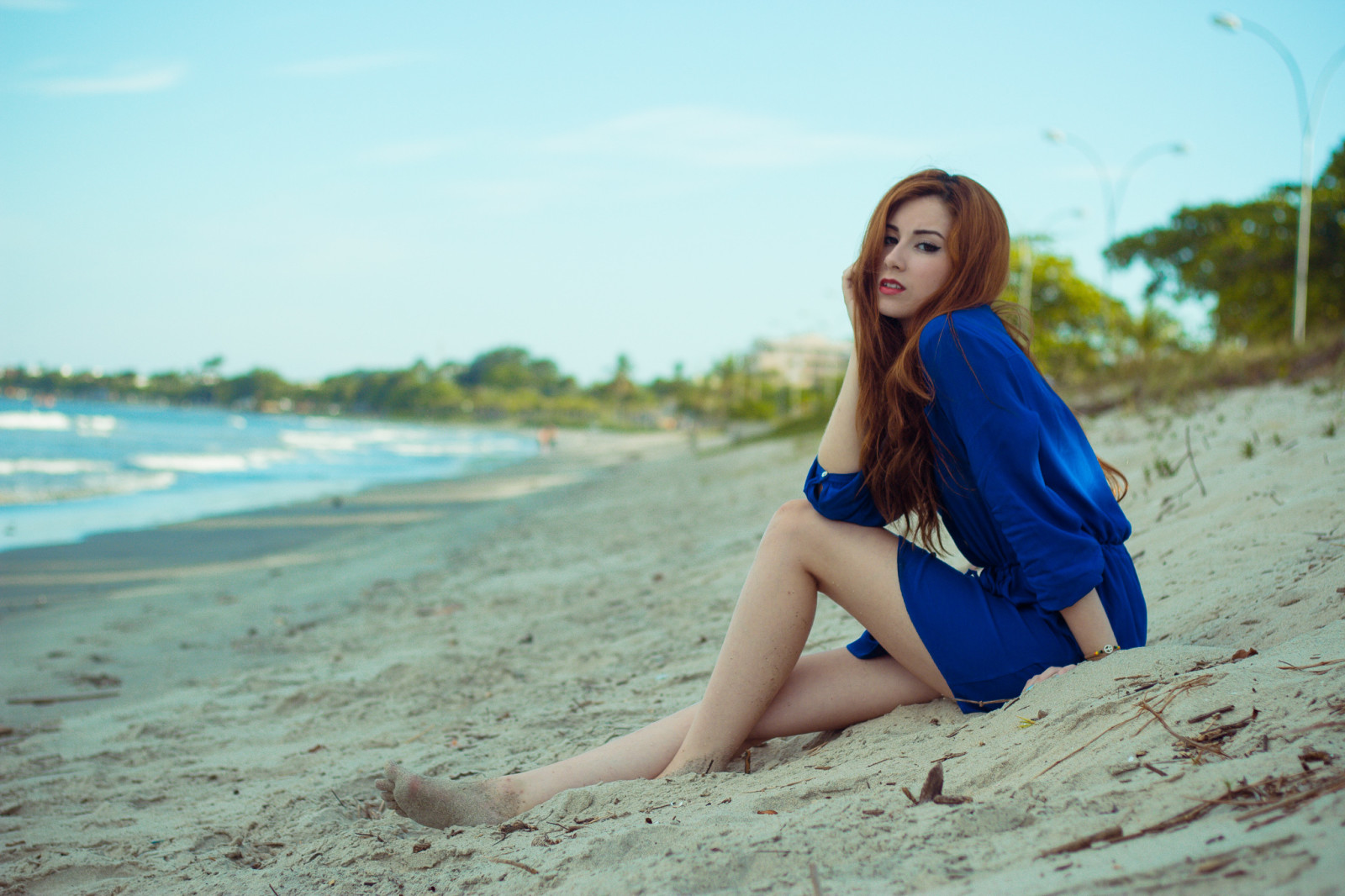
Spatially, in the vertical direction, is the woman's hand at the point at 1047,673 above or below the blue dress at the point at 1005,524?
below

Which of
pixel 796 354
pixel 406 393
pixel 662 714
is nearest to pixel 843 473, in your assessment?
pixel 662 714

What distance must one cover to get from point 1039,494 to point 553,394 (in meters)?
125

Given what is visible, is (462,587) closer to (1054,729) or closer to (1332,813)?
(1054,729)

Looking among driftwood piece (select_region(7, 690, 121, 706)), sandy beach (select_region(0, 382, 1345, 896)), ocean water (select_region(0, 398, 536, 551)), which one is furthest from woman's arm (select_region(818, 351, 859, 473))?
ocean water (select_region(0, 398, 536, 551))

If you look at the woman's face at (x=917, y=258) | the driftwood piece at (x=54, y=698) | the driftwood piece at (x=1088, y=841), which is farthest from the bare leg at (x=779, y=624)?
the driftwood piece at (x=54, y=698)

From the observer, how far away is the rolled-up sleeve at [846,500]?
211 cm

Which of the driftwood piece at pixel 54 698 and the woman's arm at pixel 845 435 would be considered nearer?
the woman's arm at pixel 845 435

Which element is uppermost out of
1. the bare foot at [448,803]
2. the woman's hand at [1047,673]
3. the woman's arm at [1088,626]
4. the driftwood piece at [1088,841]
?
the woman's arm at [1088,626]

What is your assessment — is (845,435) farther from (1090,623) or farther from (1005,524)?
(1090,623)

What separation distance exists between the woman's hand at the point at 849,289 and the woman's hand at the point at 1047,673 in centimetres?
96

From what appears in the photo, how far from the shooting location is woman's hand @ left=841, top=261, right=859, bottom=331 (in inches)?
91.4

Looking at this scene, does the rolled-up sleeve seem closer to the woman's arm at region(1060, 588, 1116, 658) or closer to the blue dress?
the blue dress

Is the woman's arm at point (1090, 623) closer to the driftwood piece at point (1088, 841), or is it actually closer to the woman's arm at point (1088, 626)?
the woman's arm at point (1088, 626)

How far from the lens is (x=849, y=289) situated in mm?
2334
